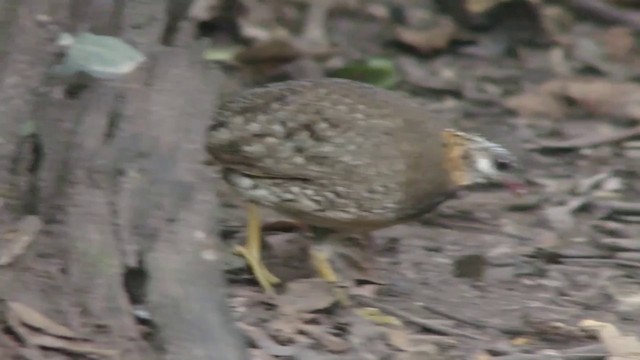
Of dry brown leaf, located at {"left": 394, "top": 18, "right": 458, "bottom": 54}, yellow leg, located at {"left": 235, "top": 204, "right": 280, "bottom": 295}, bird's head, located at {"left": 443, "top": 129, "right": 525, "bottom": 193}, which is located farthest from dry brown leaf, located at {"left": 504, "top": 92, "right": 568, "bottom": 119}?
yellow leg, located at {"left": 235, "top": 204, "right": 280, "bottom": 295}

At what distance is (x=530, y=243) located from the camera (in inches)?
192

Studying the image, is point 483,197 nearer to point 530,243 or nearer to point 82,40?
point 530,243

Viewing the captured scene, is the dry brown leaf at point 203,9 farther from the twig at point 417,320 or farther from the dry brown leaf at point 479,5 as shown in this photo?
the dry brown leaf at point 479,5

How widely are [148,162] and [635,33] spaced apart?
4461 mm

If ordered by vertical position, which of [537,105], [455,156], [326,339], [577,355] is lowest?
[326,339]

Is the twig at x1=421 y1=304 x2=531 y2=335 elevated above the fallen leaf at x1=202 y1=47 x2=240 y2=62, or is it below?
below

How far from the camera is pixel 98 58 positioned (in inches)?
143

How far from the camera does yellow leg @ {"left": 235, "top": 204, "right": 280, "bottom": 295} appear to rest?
4171mm

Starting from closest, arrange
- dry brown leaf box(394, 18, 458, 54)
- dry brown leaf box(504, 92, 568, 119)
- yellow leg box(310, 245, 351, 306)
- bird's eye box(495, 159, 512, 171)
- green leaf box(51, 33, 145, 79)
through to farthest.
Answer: green leaf box(51, 33, 145, 79) → yellow leg box(310, 245, 351, 306) → bird's eye box(495, 159, 512, 171) → dry brown leaf box(504, 92, 568, 119) → dry brown leaf box(394, 18, 458, 54)

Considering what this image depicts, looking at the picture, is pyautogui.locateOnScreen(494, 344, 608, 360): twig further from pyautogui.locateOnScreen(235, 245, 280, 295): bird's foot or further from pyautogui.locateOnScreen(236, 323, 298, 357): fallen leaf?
pyautogui.locateOnScreen(235, 245, 280, 295): bird's foot

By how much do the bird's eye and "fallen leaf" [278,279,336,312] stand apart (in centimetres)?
91

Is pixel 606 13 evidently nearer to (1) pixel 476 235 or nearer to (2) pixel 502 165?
(1) pixel 476 235

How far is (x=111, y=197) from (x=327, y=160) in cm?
84

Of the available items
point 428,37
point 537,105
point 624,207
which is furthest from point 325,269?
point 428,37
